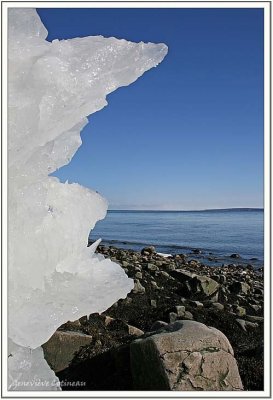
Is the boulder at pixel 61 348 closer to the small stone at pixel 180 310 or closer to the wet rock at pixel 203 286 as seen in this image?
the small stone at pixel 180 310

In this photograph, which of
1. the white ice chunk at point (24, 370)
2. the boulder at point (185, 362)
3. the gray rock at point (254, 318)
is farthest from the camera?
the gray rock at point (254, 318)

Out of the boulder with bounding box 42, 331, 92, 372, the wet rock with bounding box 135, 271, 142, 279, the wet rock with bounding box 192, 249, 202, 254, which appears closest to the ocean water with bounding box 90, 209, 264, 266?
the wet rock with bounding box 192, 249, 202, 254

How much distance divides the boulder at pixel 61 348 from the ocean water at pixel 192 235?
15.3 m

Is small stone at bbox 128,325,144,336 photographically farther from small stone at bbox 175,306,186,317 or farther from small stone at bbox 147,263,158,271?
small stone at bbox 147,263,158,271

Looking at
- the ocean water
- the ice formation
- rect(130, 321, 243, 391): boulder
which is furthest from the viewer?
the ocean water

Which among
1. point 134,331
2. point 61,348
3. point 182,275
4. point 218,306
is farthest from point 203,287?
point 61,348

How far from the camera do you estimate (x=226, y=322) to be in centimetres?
1078

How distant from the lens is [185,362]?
229 inches

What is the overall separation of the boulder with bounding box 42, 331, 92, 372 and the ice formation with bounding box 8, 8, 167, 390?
4.42 metres

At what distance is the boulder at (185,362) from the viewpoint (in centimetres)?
575

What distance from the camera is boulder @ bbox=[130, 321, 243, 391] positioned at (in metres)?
5.75

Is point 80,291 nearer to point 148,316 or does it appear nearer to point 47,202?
point 47,202

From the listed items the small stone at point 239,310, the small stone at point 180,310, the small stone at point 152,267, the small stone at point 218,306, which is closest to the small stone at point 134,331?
the small stone at point 180,310
